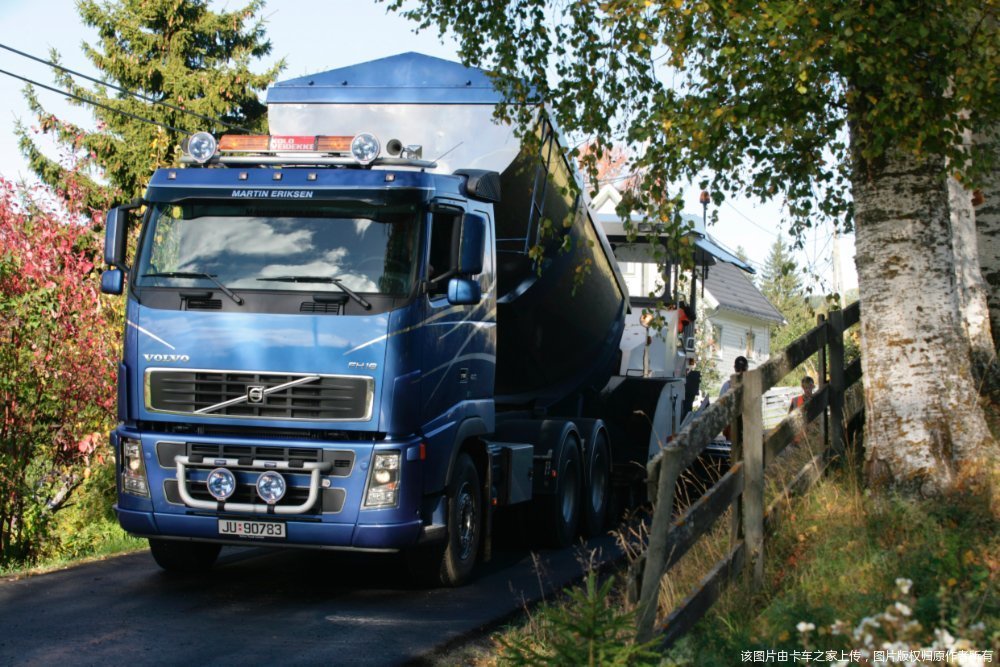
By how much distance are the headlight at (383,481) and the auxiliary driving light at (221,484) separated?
92cm

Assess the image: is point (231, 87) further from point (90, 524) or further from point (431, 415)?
point (431, 415)

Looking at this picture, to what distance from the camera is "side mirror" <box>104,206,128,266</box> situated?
838 cm

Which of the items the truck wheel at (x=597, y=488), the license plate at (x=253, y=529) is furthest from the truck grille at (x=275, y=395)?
the truck wheel at (x=597, y=488)

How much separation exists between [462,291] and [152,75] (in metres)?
21.9

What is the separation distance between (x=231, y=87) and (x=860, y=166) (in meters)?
21.6

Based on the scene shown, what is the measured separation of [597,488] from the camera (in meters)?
12.7

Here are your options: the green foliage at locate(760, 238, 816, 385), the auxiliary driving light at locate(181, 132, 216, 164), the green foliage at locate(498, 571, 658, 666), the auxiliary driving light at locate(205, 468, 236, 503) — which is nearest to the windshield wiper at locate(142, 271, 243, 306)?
the auxiliary driving light at locate(181, 132, 216, 164)

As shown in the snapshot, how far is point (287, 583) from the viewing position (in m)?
9.00

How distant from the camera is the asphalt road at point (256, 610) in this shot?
21.3ft

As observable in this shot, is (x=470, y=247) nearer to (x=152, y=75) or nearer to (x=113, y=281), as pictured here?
(x=113, y=281)

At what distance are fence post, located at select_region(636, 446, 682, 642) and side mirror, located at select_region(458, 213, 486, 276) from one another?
10.2 feet

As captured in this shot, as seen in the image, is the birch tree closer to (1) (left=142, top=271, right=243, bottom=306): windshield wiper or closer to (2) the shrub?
(1) (left=142, top=271, right=243, bottom=306): windshield wiper

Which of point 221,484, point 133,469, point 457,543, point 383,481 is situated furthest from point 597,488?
point 133,469

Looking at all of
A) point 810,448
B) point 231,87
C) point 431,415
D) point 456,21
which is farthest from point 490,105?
point 231,87
